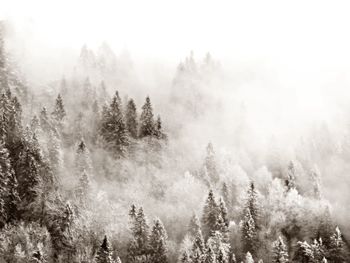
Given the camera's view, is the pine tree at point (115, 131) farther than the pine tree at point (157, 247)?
Yes

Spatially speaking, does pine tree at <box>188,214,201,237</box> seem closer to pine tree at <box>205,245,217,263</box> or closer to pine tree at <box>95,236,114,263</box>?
pine tree at <box>205,245,217,263</box>

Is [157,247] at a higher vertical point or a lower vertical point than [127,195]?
lower

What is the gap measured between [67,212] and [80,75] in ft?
224

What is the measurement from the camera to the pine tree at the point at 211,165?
13188cm

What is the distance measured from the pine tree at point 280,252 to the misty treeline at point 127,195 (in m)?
0.21

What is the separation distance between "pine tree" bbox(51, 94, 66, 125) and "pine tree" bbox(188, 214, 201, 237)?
4514cm

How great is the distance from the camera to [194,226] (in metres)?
106

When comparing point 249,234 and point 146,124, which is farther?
point 146,124

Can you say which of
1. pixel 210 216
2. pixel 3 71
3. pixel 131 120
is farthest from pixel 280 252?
pixel 3 71

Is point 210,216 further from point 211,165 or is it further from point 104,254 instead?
point 211,165

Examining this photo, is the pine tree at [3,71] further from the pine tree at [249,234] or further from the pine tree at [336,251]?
the pine tree at [336,251]

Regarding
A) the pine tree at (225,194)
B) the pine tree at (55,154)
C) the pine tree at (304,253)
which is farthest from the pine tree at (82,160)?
the pine tree at (304,253)

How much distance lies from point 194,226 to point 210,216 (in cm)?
546

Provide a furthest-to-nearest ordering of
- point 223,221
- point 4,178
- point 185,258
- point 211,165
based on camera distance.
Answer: point 211,165
point 223,221
point 4,178
point 185,258
